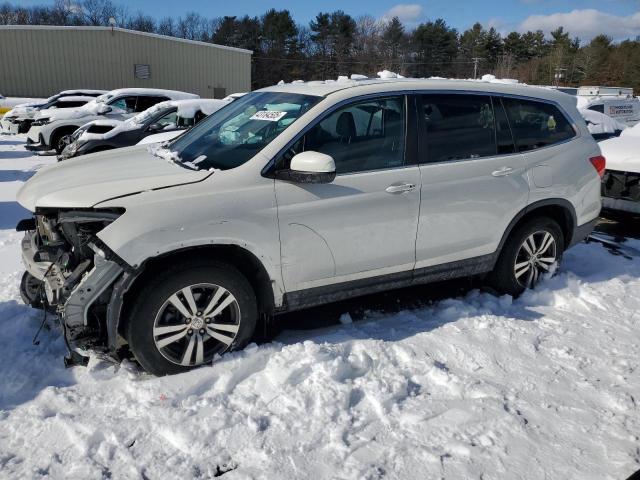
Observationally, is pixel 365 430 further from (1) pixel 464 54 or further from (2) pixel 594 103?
(1) pixel 464 54

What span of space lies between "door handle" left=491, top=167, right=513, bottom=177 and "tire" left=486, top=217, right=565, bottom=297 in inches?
21.9

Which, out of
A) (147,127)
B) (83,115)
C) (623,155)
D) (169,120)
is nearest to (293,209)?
(623,155)

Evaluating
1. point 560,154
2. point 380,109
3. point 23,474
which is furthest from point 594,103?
point 23,474

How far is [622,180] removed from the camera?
22.3 feet

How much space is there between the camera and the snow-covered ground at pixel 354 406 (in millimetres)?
2678

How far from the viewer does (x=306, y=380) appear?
325 centimetres

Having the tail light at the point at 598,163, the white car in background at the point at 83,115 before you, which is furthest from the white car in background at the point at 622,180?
the white car in background at the point at 83,115

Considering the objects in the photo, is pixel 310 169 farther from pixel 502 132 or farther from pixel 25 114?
pixel 25 114

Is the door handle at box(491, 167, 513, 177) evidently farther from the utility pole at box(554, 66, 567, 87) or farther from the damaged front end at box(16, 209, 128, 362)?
the utility pole at box(554, 66, 567, 87)

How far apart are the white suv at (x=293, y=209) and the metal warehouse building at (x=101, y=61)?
118ft

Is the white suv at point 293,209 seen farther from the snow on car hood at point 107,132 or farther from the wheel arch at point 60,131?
the wheel arch at point 60,131

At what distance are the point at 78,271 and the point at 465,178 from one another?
2.80 metres

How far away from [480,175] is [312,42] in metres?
72.8

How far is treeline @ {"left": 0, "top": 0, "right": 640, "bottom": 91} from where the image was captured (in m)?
65.9
